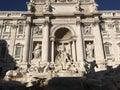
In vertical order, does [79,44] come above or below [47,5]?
below

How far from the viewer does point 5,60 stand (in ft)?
83.1

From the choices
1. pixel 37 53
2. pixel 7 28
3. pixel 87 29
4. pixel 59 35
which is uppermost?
pixel 7 28

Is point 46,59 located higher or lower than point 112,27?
lower

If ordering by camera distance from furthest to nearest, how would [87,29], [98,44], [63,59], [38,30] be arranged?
1. [87,29]
2. [38,30]
3. [98,44]
4. [63,59]

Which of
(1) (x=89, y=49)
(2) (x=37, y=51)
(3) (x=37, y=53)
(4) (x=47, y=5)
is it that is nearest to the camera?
(3) (x=37, y=53)

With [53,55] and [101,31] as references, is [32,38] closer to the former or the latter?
[53,55]

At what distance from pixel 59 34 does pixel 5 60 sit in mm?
9881

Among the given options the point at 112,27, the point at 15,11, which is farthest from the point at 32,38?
the point at 112,27

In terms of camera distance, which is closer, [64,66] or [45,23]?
[64,66]

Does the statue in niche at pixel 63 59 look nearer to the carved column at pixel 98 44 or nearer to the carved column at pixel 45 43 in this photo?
the carved column at pixel 45 43

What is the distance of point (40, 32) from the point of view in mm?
28188

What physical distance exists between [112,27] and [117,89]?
16.2 m

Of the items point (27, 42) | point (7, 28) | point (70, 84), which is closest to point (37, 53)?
point (27, 42)

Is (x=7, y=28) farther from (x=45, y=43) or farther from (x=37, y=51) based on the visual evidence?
(x=45, y=43)
